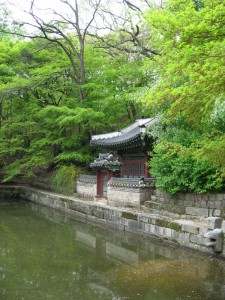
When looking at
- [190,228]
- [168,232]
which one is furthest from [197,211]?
[190,228]

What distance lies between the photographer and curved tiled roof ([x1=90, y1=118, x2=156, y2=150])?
16.1 metres

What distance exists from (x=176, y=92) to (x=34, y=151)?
1974cm

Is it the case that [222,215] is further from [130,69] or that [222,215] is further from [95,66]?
[95,66]

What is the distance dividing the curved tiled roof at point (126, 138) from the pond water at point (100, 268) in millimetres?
4606

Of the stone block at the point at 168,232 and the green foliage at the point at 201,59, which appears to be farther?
the stone block at the point at 168,232

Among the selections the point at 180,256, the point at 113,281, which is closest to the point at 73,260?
the point at 113,281

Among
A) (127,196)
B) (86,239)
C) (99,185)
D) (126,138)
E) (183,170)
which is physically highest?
(126,138)

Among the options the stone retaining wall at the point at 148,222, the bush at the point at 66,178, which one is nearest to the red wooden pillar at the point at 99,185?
the stone retaining wall at the point at 148,222

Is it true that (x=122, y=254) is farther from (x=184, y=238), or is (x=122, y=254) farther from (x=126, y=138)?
(x=126, y=138)

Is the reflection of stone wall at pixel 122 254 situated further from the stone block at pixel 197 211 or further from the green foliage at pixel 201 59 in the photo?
the green foliage at pixel 201 59

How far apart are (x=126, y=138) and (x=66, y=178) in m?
6.45

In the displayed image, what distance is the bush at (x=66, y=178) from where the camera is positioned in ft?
71.8

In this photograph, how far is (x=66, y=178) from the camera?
22.1 m

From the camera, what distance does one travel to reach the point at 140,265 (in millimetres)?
9398
